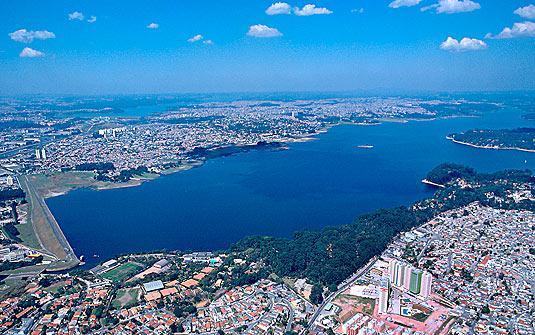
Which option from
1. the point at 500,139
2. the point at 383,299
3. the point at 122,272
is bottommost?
the point at 122,272

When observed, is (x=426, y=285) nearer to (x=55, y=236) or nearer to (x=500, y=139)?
(x=55, y=236)

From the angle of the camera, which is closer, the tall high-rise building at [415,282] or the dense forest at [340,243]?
the tall high-rise building at [415,282]

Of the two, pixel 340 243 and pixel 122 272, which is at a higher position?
pixel 340 243

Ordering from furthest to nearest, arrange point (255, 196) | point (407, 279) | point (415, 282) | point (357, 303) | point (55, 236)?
point (255, 196)
point (55, 236)
point (407, 279)
point (415, 282)
point (357, 303)

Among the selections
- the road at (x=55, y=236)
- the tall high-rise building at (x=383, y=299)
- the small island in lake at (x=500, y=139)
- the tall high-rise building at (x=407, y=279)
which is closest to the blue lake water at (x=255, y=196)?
the road at (x=55, y=236)

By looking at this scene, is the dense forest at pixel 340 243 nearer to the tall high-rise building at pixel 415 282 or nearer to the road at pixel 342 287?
the road at pixel 342 287

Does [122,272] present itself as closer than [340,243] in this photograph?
Yes

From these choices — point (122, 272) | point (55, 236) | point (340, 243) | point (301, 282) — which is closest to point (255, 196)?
point (340, 243)
